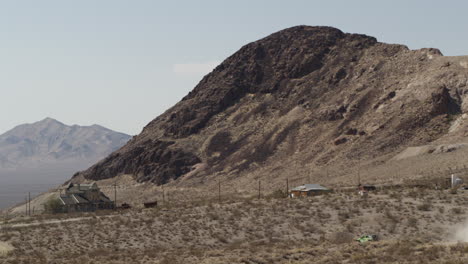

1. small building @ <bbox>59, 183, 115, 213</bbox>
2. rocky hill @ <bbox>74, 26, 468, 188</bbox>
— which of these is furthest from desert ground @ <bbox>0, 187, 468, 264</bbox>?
rocky hill @ <bbox>74, 26, 468, 188</bbox>

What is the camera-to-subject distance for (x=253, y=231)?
44.9m

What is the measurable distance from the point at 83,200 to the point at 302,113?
158 feet

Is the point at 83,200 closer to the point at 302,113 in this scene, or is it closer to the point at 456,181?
the point at 456,181

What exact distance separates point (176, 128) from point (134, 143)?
15382 millimetres

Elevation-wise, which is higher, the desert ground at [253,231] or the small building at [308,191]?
the small building at [308,191]

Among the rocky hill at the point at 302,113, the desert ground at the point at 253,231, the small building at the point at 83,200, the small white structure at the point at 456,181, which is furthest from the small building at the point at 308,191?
the small building at the point at 83,200

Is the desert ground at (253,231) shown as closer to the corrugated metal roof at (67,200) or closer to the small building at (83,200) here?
the small building at (83,200)

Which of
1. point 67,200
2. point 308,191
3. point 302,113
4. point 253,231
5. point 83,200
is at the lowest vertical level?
point 253,231

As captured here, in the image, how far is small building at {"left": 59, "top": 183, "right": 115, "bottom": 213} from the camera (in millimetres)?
74688

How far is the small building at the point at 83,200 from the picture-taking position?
7469 cm

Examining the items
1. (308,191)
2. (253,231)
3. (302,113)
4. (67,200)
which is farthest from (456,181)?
(302,113)

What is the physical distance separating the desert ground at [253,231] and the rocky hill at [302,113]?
A: 34930 millimetres

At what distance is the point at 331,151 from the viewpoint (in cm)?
9569

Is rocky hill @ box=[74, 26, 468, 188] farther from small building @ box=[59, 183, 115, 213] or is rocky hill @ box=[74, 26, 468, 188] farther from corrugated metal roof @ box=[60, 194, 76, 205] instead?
corrugated metal roof @ box=[60, 194, 76, 205]
